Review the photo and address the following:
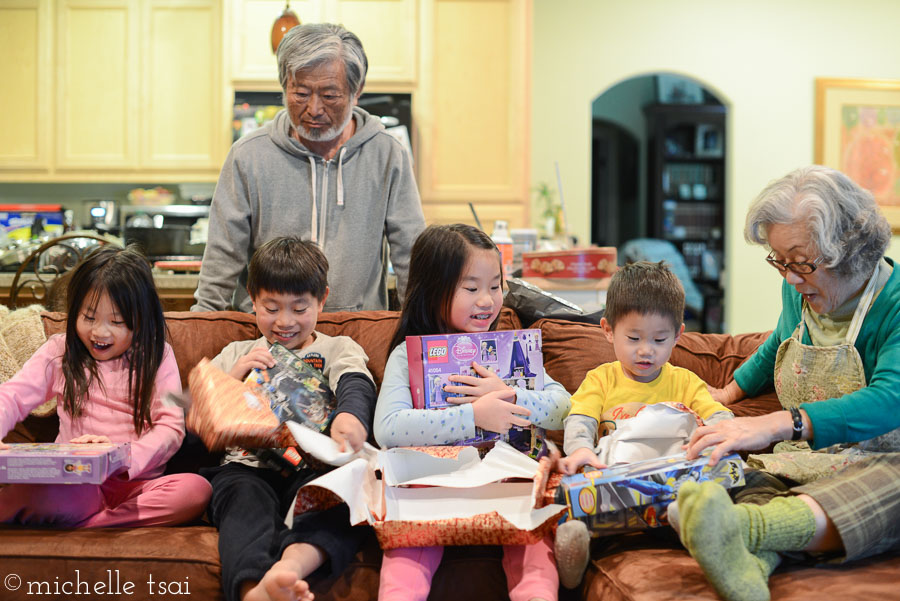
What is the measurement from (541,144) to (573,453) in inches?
172

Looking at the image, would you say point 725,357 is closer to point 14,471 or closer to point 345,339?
point 345,339

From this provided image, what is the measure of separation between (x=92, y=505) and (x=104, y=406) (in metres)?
0.23

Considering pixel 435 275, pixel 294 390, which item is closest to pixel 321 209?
pixel 435 275

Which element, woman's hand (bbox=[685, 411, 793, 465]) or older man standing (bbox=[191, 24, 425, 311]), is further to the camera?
older man standing (bbox=[191, 24, 425, 311])

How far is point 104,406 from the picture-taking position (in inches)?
68.7

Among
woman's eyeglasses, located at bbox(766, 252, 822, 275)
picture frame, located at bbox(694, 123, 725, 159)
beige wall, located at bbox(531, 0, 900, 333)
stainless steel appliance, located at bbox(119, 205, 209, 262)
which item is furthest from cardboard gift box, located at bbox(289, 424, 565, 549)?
picture frame, located at bbox(694, 123, 725, 159)

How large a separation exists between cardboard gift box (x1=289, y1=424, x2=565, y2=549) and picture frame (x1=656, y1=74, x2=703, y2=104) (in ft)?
19.0

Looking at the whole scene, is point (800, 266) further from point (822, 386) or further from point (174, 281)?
point (174, 281)

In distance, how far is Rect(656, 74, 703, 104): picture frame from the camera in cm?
675

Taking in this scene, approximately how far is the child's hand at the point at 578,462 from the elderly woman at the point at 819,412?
18cm

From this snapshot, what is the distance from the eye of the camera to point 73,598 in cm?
146

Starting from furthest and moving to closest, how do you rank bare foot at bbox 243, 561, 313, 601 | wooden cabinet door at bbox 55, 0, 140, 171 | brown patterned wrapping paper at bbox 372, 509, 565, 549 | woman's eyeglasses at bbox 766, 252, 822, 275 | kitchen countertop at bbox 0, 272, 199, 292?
wooden cabinet door at bbox 55, 0, 140, 171 → kitchen countertop at bbox 0, 272, 199, 292 → woman's eyeglasses at bbox 766, 252, 822, 275 → brown patterned wrapping paper at bbox 372, 509, 565, 549 → bare foot at bbox 243, 561, 313, 601

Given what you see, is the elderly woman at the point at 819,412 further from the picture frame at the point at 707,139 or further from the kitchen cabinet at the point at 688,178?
the picture frame at the point at 707,139

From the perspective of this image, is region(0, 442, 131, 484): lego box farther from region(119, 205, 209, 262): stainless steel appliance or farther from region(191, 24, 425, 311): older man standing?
region(119, 205, 209, 262): stainless steel appliance
